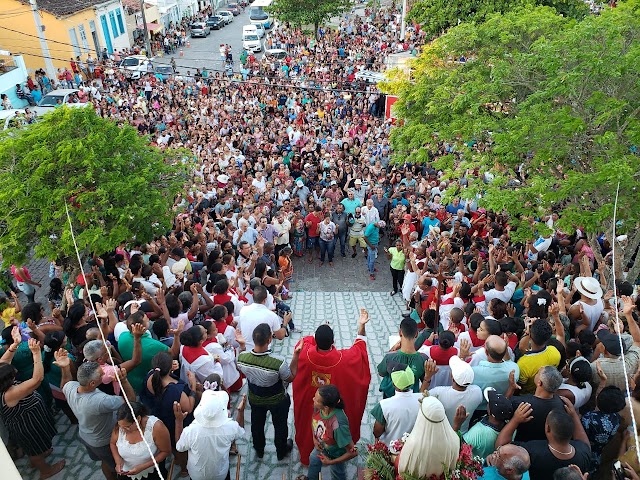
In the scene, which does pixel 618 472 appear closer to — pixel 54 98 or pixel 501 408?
pixel 501 408

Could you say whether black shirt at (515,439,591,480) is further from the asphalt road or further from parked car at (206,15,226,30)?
parked car at (206,15,226,30)

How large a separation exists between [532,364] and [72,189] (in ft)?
21.0

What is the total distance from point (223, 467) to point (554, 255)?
7326mm

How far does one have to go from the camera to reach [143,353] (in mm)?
5395

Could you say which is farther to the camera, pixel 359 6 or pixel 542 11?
pixel 359 6

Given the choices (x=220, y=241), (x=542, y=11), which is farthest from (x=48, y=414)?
(x=542, y=11)

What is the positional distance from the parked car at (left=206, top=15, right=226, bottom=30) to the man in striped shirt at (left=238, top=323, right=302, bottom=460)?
45.2m

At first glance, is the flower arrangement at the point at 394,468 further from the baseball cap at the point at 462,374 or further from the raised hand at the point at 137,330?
the raised hand at the point at 137,330

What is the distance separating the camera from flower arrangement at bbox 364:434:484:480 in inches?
141

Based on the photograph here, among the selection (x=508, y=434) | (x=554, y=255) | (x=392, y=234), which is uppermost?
(x=508, y=434)

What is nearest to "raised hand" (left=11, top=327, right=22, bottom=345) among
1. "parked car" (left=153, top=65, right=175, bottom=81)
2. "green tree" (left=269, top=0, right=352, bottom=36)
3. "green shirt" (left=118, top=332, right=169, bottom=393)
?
"green shirt" (left=118, top=332, right=169, bottom=393)

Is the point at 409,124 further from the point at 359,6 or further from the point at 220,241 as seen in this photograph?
the point at 359,6

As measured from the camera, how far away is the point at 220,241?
33.7 feet

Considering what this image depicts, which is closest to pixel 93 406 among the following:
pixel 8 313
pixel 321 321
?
pixel 8 313
